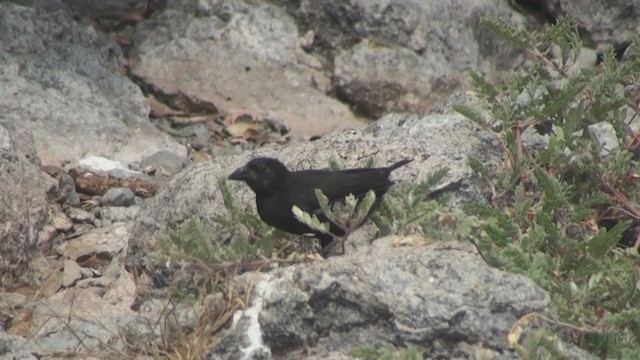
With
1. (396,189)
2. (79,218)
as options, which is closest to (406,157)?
(396,189)

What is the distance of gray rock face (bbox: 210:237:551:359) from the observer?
15.4 ft

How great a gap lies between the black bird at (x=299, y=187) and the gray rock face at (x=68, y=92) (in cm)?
201

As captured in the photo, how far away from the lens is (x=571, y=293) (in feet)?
16.4

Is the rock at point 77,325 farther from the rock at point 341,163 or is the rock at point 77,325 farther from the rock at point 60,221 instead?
the rock at point 60,221

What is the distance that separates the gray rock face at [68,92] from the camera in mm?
7883

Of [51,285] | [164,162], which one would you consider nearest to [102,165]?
[164,162]

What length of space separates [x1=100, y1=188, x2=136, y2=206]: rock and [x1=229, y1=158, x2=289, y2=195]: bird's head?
1.50 meters

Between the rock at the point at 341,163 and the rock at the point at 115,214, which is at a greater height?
the rock at the point at 341,163

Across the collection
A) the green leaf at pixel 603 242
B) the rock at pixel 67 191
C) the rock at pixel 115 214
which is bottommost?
the rock at pixel 67 191

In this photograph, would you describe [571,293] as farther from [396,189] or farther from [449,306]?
[396,189]

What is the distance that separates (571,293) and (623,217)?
4.01 feet

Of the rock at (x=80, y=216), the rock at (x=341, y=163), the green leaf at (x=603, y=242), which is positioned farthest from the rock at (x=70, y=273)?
the green leaf at (x=603, y=242)

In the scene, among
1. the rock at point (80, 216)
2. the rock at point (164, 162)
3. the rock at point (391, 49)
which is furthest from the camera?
the rock at point (391, 49)

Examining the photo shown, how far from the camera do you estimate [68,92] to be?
8.14m
